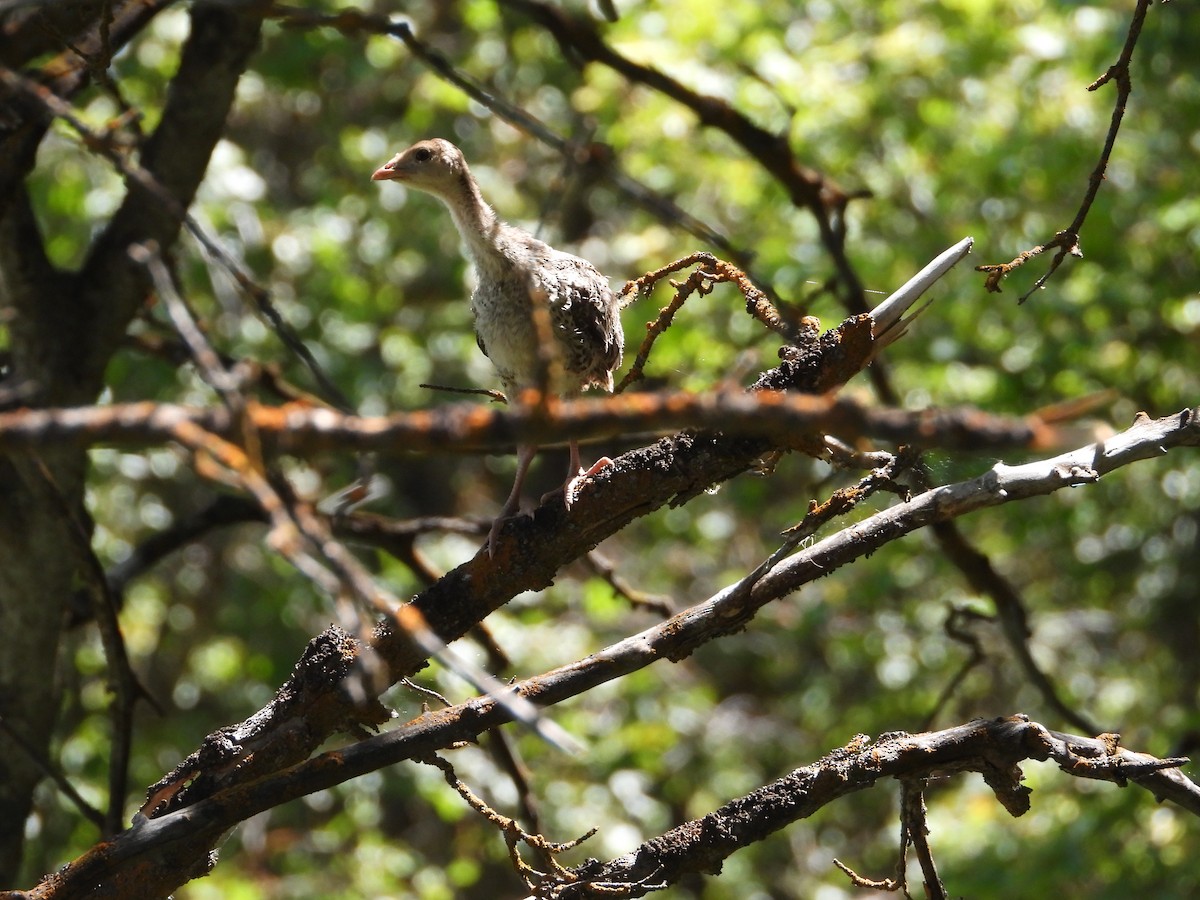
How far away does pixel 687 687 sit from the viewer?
980cm

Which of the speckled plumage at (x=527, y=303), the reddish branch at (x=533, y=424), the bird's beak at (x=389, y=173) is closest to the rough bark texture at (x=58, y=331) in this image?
the bird's beak at (x=389, y=173)

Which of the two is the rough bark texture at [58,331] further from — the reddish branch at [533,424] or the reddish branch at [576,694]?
the reddish branch at [533,424]

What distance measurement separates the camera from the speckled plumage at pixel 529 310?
3742mm

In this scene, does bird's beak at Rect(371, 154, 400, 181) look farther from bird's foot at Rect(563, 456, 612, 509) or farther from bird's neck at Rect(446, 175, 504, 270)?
bird's foot at Rect(563, 456, 612, 509)

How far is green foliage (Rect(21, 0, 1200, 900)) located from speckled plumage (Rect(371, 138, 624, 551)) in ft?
4.37

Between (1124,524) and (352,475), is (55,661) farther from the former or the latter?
(1124,524)

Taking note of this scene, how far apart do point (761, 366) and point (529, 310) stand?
1928mm

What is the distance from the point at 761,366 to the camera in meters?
5.37

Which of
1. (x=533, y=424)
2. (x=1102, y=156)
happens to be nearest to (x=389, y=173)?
(x=1102, y=156)

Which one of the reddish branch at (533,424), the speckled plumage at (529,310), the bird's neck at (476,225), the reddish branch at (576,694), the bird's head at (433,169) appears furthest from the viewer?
the bird's head at (433,169)

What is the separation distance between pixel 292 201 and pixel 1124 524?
24.3ft

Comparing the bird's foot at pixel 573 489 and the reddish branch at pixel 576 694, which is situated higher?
the bird's foot at pixel 573 489

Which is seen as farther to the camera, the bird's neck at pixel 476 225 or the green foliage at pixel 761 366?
the green foliage at pixel 761 366

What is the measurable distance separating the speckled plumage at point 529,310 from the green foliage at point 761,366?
1333 millimetres
